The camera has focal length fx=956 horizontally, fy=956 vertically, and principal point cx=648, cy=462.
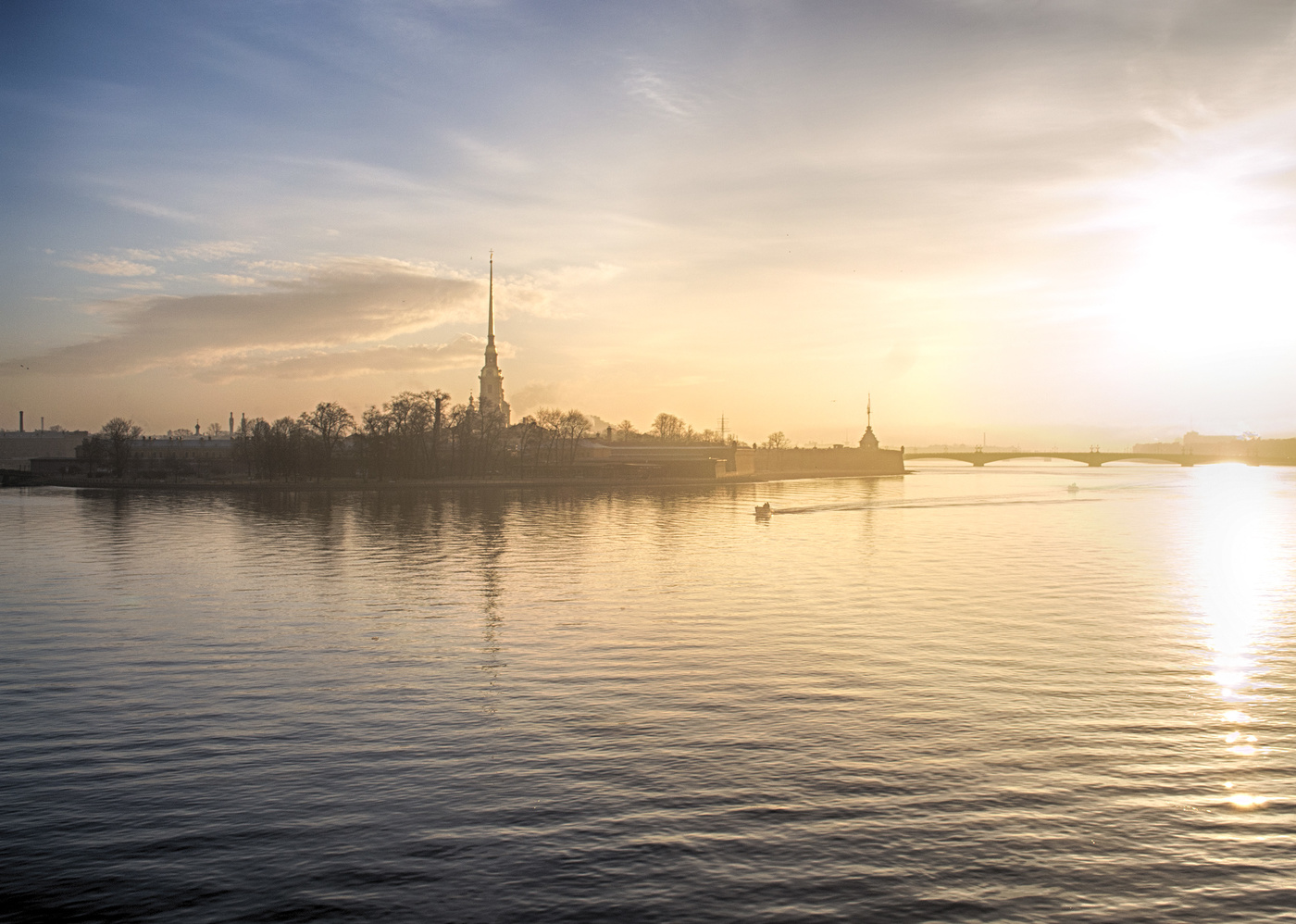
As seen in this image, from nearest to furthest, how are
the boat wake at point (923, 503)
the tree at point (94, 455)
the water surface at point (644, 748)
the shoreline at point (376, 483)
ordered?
the water surface at point (644, 748)
the boat wake at point (923, 503)
the shoreline at point (376, 483)
the tree at point (94, 455)

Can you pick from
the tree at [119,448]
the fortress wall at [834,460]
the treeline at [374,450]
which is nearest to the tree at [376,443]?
the treeline at [374,450]

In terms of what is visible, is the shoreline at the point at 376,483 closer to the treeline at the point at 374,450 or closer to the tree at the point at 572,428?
the treeline at the point at 374,450

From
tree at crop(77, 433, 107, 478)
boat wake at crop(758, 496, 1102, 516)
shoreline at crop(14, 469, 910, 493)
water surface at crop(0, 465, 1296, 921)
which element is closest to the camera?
water surface at crop(0, 465, 1296, 921)

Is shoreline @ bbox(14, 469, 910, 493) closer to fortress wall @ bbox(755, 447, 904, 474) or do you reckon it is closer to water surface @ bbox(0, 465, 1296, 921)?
fortress wall @ bbox(755, 447, 904, 474)

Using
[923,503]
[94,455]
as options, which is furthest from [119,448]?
[923,503]

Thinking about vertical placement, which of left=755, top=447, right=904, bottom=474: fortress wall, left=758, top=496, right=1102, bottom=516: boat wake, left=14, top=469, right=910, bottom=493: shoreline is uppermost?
left=755, top=447, right=904, bottom=474: fortress wall

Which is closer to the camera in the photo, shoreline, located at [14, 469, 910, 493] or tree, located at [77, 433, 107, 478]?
shoreline, located at [14, 469, 910, 493]

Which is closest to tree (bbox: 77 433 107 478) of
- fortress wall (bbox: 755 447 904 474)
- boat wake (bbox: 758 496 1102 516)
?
boat wake (bbox: 758 496 1102 516)

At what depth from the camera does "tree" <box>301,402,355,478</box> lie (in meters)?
106

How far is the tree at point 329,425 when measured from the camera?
10575cm

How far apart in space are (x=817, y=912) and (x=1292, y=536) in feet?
172

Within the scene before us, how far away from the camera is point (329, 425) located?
10719cm

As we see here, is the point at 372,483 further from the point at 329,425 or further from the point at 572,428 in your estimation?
the point at 572,428

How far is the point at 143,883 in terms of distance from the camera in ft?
31.2
